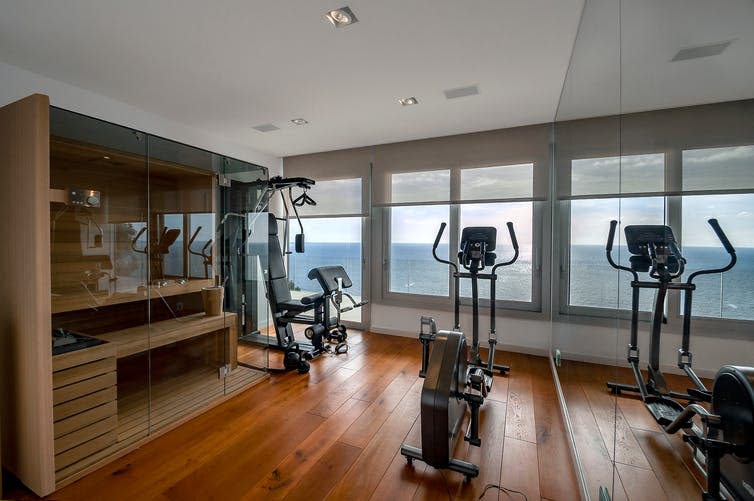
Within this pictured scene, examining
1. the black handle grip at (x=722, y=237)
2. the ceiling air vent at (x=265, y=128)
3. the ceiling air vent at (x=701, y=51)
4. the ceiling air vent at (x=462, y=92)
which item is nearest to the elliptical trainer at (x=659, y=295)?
the black handle grip at (x=722, y=237)

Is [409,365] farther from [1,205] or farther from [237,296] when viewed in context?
[1,205]

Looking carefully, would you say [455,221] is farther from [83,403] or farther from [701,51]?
[83,403]

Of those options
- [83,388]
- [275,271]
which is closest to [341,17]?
[275,271]

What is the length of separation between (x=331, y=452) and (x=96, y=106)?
3705 mm

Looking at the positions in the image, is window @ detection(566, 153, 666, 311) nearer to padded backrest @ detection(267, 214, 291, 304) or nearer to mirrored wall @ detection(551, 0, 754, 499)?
mirrored wall @ detection(551, 0, 754, 499)

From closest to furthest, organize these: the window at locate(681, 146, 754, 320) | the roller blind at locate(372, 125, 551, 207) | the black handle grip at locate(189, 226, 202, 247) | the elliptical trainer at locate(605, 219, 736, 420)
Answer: the window at locate(681, 146, 754, 320) → the elliptical trainer at locate(605, 219, 736, 420) → the black handle grip at locate(189, 226, 202, 247) → the roller blind at locate(372, 125, 551, 207)

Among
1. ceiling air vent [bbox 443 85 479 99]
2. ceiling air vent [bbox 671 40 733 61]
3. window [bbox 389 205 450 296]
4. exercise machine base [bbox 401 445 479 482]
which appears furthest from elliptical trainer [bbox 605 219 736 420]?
window [bbox 389 205 450 296]

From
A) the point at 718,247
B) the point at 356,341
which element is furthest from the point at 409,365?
the point at 718,247

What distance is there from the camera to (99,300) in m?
2.25

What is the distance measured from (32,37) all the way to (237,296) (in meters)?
2.38

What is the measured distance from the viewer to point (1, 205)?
183 centimetres

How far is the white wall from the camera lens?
8.43 ft

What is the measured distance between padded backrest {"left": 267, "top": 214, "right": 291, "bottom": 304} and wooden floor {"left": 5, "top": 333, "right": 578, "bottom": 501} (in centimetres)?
96

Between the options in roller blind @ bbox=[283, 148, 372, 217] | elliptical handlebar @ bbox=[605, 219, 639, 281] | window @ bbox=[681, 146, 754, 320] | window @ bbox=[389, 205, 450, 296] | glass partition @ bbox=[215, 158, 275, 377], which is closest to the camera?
window @ bbox=[681, 146, 754, 320]
